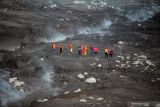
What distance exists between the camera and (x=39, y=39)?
22.0 m

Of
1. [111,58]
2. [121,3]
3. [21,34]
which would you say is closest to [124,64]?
[111,58]

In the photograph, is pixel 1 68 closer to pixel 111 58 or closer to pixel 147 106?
pixel 111 58

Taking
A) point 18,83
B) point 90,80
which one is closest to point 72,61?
point 90,80

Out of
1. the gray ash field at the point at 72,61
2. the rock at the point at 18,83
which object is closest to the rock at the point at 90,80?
the gray ash field at the point at 72,61

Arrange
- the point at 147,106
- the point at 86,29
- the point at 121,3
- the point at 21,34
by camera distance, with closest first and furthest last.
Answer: the point at 147,106 → the point at 21,34 → the point at 86,29 → the point at 121,3

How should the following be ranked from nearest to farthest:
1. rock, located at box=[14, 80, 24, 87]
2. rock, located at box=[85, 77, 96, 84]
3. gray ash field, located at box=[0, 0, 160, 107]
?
gray ash field, located at box=[0, 0, 160, 107] < rock, located at box=[14, 80, 24, 87] < rock, located at box=[85, 77, 96, 84]

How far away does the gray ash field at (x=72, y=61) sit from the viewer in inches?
492

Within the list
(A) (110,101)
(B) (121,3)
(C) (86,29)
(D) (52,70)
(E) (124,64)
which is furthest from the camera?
(B) (121,3)

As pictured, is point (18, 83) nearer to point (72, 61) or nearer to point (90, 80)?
point (90, 80)

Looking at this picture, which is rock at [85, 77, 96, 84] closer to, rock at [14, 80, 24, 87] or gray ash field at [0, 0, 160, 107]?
gray ash field at [0, 0, 160, 107]

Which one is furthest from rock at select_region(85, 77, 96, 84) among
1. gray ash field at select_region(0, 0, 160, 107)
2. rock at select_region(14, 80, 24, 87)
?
rock at select_region(14, 80, 24, 87)

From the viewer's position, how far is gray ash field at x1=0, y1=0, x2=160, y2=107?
12.5 m

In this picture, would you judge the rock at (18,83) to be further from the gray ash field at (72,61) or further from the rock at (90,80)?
the rock at (90,80)

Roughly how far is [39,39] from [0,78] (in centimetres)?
782
